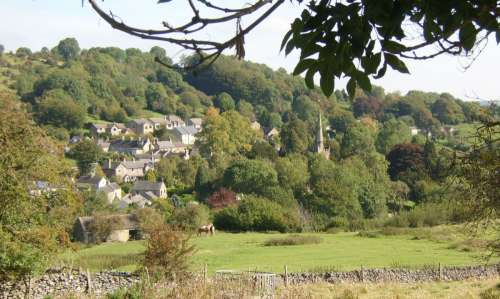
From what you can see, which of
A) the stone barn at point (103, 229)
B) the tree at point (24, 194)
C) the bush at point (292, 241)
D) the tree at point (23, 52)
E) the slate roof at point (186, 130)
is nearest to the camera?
the tree at point (24, 194)

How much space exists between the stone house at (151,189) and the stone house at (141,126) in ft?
127

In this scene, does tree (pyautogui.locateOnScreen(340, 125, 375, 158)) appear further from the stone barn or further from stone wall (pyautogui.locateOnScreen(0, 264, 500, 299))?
stone wall (pyautogui.locateOnScreen(0, 264, 500, 299))

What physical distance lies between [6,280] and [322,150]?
62696mm

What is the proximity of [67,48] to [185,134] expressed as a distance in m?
83.2

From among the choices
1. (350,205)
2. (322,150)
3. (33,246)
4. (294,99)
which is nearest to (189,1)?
(33,246)

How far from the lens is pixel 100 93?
11281 centimetres

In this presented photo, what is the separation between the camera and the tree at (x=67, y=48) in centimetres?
17500

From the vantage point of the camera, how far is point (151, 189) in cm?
6247

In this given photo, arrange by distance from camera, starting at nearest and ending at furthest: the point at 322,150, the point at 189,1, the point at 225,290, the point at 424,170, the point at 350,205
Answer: the point at 189,1, the point at 225,290, the point at 350,205, the point at 424,170, the point at 322,150

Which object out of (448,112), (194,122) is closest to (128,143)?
(194,122)

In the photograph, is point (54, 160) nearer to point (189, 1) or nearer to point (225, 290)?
point (225, 290)

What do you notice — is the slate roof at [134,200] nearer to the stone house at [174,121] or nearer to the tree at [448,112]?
the stone house at [174,121]

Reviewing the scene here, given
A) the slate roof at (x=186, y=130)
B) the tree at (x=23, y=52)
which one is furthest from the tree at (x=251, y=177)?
the tree at (x=23, y=52)

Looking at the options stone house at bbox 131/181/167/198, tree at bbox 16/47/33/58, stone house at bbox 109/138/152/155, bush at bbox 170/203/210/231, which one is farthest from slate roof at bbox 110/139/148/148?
tree at bbox 16/47/33/58
